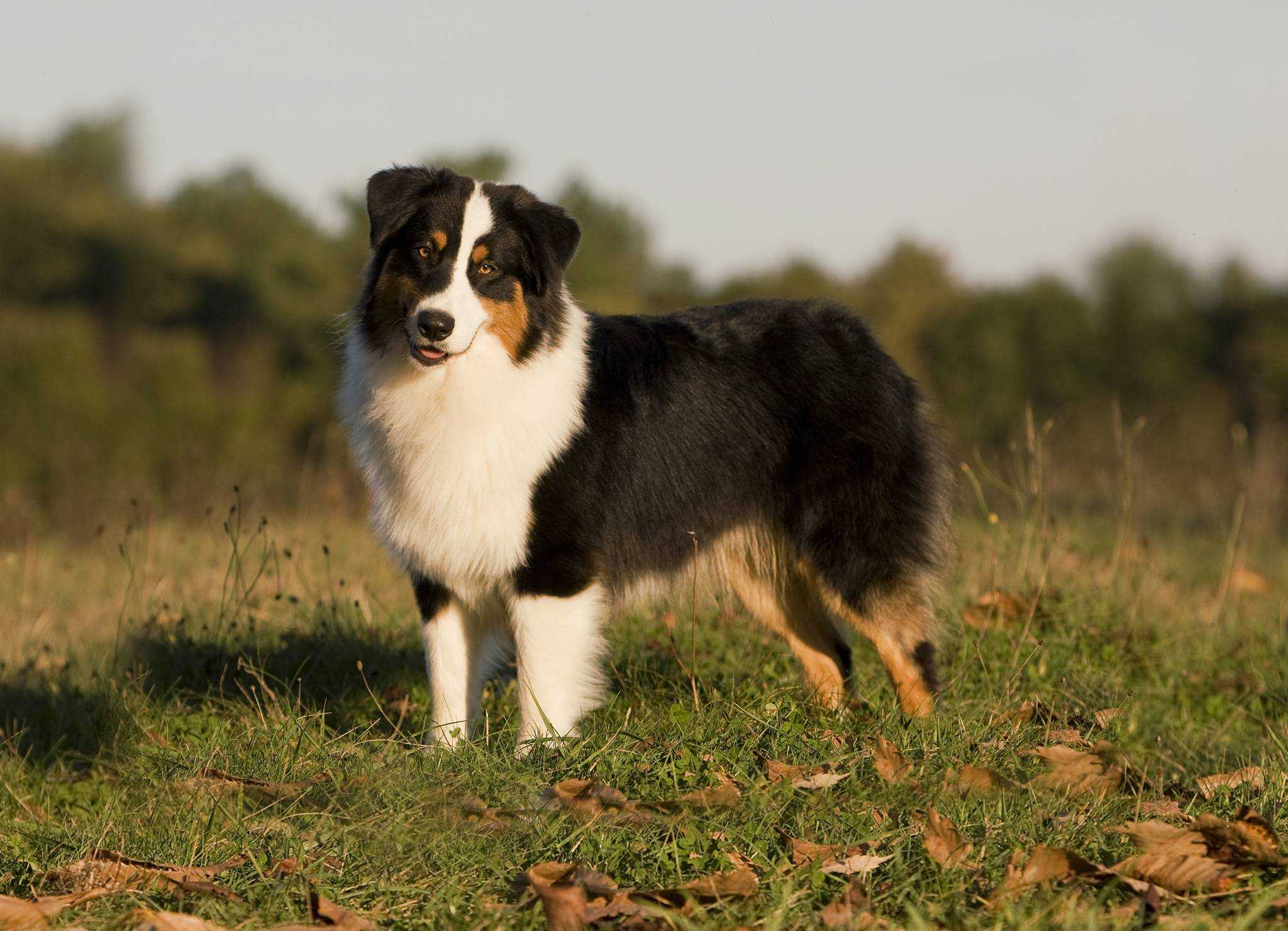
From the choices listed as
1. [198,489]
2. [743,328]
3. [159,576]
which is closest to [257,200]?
[198,489]

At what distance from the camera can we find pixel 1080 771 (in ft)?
12.8

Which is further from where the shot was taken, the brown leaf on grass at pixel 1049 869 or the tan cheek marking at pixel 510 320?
the tan cheek marking at pixel 510 320

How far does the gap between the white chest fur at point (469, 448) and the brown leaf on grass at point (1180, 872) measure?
2348 mm

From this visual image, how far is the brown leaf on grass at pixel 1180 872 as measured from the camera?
3078 mm

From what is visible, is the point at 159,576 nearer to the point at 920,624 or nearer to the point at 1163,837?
the point at 920,624

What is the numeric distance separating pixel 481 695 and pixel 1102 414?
15326mm

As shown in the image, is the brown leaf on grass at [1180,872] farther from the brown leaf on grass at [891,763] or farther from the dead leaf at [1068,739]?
the dead leaf at [1068,739]

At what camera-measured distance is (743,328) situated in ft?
17.9

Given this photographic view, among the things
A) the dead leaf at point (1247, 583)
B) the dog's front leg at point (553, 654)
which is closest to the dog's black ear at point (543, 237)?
the dog's front leg at point (553, 654)

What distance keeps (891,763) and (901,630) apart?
1.66 metres

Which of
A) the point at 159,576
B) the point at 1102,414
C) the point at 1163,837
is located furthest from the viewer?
the point at 1102,414

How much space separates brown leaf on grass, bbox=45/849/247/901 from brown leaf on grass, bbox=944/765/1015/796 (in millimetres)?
1975

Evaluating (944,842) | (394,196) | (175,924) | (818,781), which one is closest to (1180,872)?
(944,842)

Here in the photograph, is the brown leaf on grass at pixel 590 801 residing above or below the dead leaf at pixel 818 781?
below
